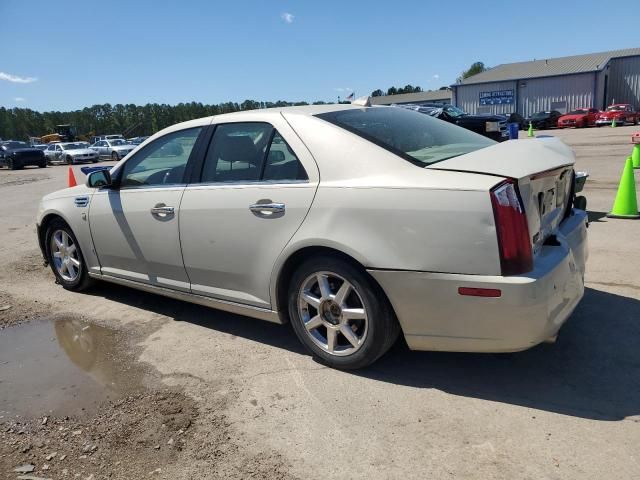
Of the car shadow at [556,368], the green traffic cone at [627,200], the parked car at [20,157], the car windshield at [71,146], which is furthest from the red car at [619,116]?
the car shadow at [556,368]

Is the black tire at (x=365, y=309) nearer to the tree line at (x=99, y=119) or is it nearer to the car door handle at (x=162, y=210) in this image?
the car door handle at (x=162, y=210)

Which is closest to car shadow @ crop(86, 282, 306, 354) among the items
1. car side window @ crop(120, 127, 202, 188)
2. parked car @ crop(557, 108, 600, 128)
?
car side window @ crop(120, 127, 202, 188)

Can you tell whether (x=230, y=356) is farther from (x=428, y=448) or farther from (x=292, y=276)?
(x=428, y=448)

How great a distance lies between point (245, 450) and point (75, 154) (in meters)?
35.7

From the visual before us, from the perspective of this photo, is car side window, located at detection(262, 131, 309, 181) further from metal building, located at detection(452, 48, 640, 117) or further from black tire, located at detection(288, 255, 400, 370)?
metal building, located at detection(452, 48, 640, 117)

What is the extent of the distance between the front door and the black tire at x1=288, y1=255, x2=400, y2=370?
120cm

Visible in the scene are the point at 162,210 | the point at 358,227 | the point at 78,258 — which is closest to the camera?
the point at 358,227

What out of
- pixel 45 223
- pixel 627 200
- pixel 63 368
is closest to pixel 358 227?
pixel 63 368

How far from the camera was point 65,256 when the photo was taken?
5199 mm

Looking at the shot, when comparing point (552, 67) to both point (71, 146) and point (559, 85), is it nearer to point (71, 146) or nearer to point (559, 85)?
point (559, 85)

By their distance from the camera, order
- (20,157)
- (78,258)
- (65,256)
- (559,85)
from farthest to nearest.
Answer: (559,85) → (20,157) → (65,256) → (78,258)

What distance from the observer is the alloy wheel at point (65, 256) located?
16.8ft

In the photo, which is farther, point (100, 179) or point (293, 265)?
point (100, 179)

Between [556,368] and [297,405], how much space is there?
1.58 metres
